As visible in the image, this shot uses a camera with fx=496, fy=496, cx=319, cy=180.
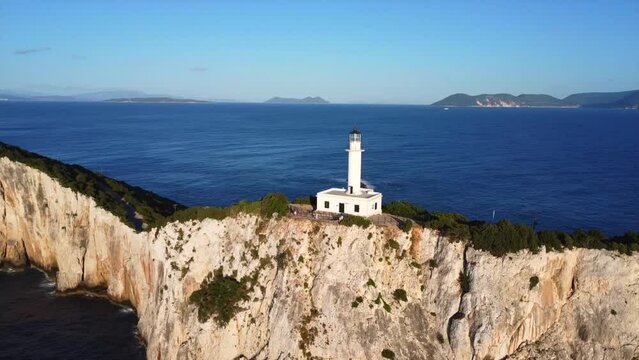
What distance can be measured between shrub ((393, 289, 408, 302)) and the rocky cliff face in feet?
1.04

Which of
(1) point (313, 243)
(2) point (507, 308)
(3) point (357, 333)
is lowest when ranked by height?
(3) point (357, 333)

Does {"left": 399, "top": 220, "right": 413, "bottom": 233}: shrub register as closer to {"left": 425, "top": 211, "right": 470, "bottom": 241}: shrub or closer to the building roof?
{"left": 425, "top": 211, "right": 470, "bottom": 241}: shrub

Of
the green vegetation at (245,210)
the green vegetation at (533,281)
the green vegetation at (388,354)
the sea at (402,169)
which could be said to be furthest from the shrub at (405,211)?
the sea at (402,169)

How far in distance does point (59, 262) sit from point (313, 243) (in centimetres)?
3392

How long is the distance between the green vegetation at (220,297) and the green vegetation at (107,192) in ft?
41.7

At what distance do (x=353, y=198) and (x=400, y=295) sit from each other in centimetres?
997

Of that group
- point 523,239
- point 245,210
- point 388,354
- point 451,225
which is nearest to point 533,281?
point 523,239

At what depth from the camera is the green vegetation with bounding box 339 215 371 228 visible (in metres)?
42.0

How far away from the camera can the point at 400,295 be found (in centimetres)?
4000

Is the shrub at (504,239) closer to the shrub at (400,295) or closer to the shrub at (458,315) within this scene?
the shrub at (458,315)

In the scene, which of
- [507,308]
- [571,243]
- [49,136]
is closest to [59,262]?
[507,308]

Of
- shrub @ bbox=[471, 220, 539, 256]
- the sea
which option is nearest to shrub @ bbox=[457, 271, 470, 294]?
shrub @ bbox=[471, 220, 539, 256]

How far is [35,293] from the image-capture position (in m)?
56.6

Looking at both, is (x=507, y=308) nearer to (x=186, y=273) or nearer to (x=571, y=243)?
(x=571, y=243)
